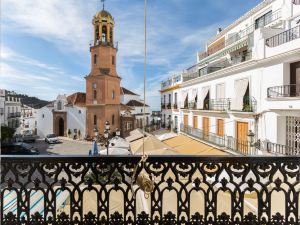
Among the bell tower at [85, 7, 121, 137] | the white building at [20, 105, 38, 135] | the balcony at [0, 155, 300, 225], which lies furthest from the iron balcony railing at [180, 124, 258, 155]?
the white building at [20, 105, 38, 135]

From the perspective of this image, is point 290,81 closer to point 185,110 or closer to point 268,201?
point 268,201

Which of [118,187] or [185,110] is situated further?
[185,110]

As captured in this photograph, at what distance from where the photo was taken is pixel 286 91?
8406 millimetres

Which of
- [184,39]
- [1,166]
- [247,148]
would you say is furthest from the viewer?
[247,148]

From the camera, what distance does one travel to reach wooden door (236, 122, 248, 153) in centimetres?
1095

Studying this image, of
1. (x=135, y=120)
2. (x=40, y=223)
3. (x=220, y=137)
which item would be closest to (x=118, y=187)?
(x=40, y=223)

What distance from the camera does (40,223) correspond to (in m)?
1.77

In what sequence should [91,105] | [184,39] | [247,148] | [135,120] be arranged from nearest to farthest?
[184,39], [247,148], [91,105], [135,120]

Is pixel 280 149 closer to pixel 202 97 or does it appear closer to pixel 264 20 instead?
pixel 202 97

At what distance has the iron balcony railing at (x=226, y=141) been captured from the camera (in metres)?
10.6

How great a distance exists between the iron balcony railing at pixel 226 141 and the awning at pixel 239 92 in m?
1.94

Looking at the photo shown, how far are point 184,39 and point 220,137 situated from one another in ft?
34.1

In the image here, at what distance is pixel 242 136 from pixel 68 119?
58.6 ft

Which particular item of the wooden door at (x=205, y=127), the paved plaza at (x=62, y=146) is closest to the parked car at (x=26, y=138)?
the paved plaza at (x=62, y=146)
